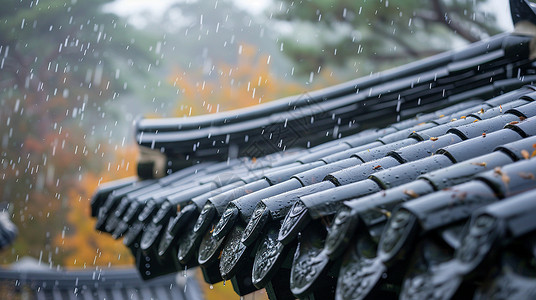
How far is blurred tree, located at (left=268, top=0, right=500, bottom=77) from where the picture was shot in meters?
10.0

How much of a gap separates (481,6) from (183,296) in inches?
335

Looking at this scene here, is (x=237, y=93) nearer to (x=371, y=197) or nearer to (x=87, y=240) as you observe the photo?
(x=87, y=240)

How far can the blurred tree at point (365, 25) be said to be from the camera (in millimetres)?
10039

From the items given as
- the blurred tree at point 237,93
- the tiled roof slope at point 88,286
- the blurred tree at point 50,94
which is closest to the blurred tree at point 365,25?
the blurred tree at point 237,93

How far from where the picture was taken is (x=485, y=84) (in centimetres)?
370

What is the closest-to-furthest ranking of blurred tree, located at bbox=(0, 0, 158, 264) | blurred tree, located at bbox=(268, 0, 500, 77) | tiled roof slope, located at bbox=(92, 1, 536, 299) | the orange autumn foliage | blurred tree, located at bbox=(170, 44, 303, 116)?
tiled roof slope, located at bbox=(92, 1, 536, 299), blurred tree, located at bbox=(268, 0, 500, 77), the orange autumn foliage, blurred tree, located at bbox=(0, 0, 158, 264), blurred tree, located at bbox=(170, 44, 303, 116)

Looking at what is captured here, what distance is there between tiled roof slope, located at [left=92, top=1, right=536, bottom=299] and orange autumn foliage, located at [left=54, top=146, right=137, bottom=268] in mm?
11119

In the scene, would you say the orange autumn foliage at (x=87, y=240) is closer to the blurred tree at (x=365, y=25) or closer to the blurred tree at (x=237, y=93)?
the blurred tree at (x=237, y=93)

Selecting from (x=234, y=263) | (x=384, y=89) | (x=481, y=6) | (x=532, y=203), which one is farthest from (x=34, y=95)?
(x=532, y=203)

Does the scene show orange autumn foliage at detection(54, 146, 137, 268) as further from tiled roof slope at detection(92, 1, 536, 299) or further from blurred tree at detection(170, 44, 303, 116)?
tiled roof slope at detection(92, 1, 536, 299)

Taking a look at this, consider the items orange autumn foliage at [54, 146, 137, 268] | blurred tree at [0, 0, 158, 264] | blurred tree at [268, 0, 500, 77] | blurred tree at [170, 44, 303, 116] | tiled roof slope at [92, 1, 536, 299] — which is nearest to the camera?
tiled roof slope at [92, 1, 536, 299]

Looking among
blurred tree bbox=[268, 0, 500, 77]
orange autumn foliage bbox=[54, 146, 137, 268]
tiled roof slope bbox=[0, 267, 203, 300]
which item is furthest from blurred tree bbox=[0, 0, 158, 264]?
tiled roof slope bbox=[0, 267, 203, 300]

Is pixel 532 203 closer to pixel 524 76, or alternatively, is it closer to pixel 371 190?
pixel 371 190

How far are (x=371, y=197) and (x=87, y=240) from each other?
15.1 m
